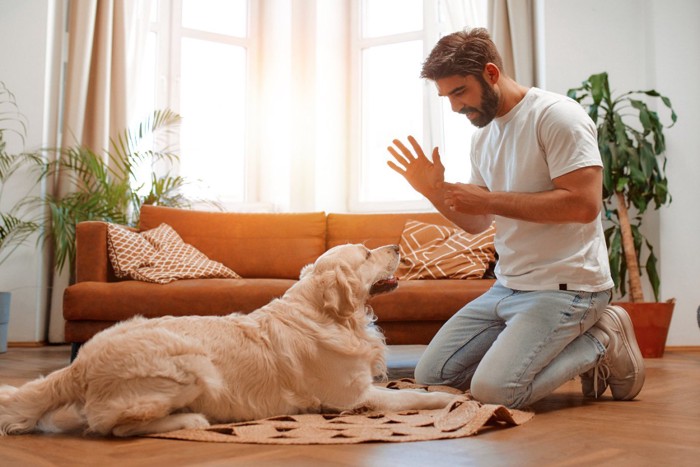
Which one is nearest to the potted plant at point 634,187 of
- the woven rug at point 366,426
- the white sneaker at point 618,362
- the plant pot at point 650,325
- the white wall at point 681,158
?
the plant pot at point 650,325

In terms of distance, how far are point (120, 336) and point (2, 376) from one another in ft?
6.00

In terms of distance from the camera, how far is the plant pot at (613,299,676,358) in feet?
15.6

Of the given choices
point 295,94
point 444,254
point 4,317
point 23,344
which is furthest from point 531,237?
point 295,94

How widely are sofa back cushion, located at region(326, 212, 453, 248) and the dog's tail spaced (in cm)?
261

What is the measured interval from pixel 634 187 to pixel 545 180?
273 cm

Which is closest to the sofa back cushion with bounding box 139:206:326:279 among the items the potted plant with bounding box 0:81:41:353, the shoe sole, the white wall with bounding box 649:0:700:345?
the potted plant with bounding box 0:81:41:353

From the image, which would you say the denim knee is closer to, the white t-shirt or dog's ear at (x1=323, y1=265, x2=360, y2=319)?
the white t-shirt

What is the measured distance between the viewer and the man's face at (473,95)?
263cm

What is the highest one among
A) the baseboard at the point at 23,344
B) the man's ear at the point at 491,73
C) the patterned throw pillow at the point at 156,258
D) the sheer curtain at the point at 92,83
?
the sheer curtain at the point at 92,83

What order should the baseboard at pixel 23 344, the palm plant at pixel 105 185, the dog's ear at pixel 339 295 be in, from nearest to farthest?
the dog's ear at pixel 339 295 → the palm plant at pixel 105 185 → the baseboard at pixel 23 344

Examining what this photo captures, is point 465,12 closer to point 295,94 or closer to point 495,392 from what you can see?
point 295,94

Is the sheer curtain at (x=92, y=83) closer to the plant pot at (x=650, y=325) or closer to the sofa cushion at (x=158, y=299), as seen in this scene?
the sofa cushion at (x=158, y=299)

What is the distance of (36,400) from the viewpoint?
2104mm

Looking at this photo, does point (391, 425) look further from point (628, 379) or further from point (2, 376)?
point (2, 376)
